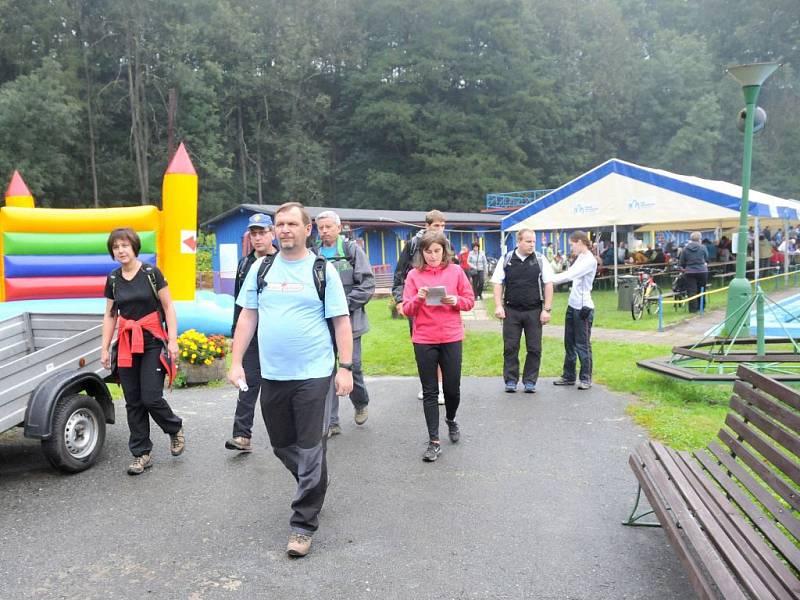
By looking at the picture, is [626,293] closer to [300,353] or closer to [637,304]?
[637,304]

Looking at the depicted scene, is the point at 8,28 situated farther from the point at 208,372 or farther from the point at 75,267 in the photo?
the point at 208,372

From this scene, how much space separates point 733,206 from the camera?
14688mm

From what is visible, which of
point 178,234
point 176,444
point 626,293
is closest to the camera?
point 176,444

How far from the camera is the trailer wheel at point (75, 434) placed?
4668 millimetres

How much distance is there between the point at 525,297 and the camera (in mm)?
6996

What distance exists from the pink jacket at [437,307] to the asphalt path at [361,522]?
37.5 inches

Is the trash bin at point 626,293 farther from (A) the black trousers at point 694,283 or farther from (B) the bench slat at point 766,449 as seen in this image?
(B) the bench slat at point 766,449

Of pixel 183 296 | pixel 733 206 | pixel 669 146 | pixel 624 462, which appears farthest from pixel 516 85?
pixel 624 462

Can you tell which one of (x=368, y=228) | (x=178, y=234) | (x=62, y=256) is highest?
(x=368, y=228)

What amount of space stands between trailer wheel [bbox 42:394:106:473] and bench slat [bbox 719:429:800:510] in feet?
14.4

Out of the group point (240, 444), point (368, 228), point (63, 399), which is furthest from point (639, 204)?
point (63, 399)

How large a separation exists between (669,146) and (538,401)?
177 feet

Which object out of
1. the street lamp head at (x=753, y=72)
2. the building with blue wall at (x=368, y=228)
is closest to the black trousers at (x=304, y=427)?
the street lamp head at (x=753, y=72)

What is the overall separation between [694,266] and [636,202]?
2.90 meters
